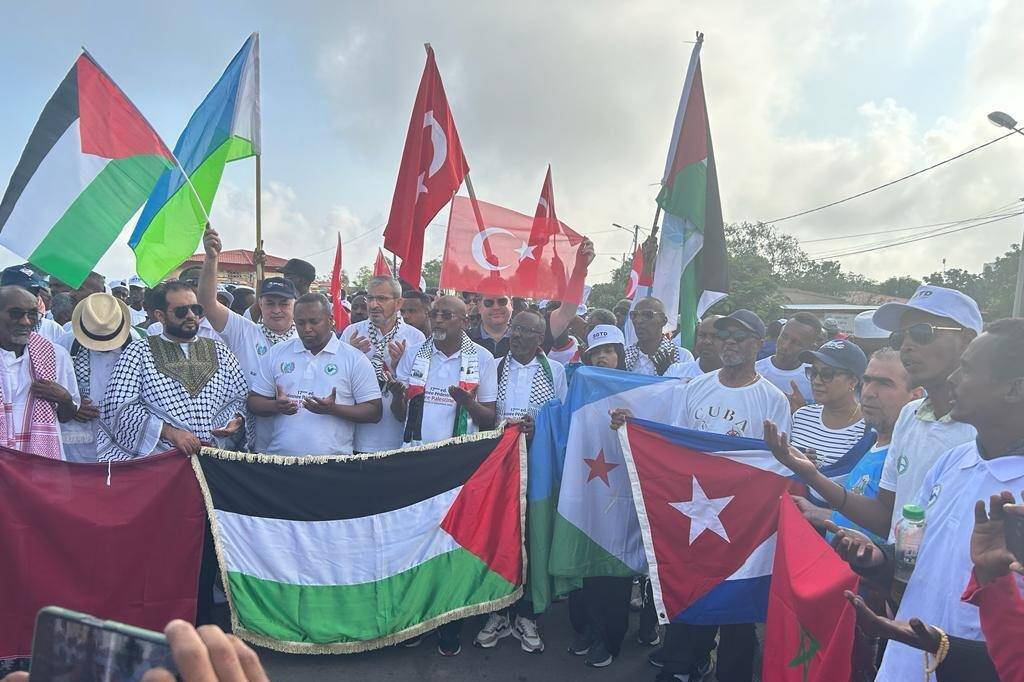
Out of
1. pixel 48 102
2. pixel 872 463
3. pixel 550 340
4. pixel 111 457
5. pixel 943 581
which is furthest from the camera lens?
pixel 550 340

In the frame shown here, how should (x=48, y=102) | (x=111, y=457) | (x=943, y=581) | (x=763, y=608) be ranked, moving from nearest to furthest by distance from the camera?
(x=943, y=581)
(x=763, y=608)
(x=111, y=457)
(x=48, y=102)

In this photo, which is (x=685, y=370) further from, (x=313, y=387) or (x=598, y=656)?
(x=313, y=387)

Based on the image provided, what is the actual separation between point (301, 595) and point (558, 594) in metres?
1.64

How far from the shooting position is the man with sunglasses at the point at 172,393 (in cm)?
405

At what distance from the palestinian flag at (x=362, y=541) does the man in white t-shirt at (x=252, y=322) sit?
702mm

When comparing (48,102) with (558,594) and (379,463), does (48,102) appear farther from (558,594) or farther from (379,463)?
(558,594)

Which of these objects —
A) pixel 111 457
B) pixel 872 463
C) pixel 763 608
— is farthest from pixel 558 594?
pixel 111 457

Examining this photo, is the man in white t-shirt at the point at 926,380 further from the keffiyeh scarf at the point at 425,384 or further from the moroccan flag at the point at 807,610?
the keffiyeh scarf at the point at 425,384

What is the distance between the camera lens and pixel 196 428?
417 cm

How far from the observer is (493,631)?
14.5 ft

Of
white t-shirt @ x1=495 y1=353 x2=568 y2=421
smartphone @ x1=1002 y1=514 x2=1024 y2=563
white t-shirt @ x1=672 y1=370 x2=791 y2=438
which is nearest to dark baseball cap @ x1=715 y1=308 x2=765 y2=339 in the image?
white t-shirt @ x1=672 y1=370 x2=791 y2=438

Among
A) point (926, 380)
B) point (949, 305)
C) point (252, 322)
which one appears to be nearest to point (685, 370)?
point (949, 305)

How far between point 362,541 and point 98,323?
7.95ft

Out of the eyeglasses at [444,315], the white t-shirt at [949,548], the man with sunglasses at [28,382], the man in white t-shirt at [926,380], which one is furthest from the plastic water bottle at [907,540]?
the man with sunglasses at [28,382]
